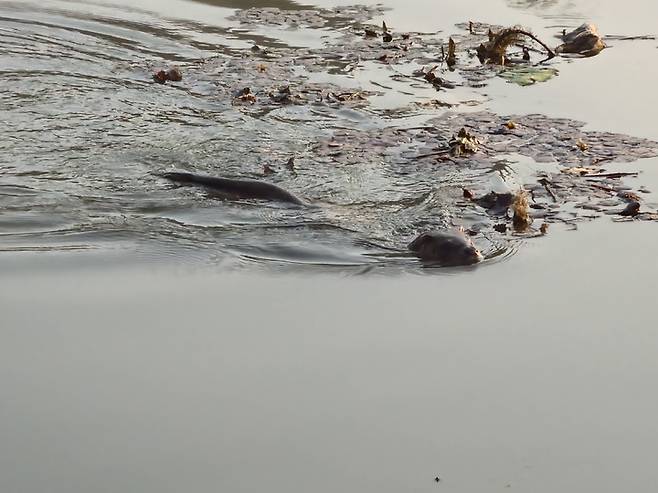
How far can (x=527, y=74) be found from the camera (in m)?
9.75

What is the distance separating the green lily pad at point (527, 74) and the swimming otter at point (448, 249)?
3710mm

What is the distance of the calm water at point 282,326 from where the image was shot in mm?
4141

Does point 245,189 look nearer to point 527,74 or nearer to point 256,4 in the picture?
point 527,74

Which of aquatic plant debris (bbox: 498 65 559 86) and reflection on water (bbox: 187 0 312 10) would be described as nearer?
aquatic plant debris (bbox: 498 65 559 86)

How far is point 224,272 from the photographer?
19.4 ft

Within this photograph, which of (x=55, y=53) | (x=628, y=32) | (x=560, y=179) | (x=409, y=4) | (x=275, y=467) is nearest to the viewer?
(x=275, y=467)

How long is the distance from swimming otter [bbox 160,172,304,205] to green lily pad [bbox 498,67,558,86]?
3.43 metres

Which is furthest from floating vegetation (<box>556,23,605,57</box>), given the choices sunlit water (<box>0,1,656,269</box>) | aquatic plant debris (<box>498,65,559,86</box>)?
aquatic plant debris (<box>498,65,559,86</box>)

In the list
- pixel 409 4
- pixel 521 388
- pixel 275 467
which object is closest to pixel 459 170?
pixel 521 388

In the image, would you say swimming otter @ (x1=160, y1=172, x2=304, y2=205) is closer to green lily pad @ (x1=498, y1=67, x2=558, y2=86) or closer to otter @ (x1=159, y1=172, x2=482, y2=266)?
otter @ (x1=159, y1=172, x2=482, y2=266)

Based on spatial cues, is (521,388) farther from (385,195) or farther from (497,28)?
(497,28)

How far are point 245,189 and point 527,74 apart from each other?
3753 mm

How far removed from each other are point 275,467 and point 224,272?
200cm

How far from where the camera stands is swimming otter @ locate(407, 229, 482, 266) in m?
6.06
